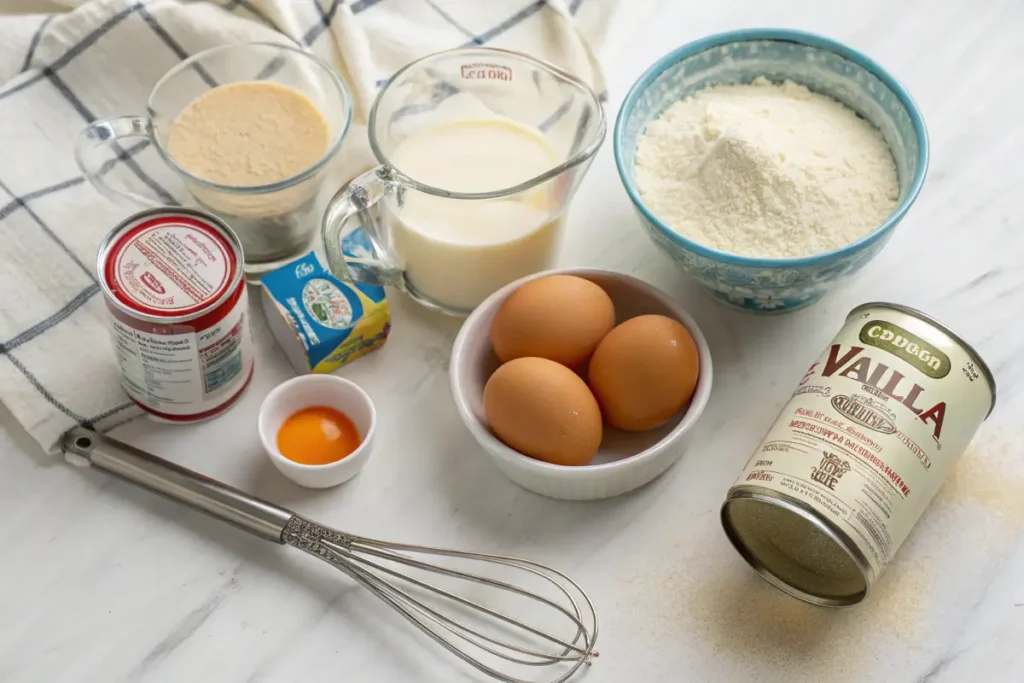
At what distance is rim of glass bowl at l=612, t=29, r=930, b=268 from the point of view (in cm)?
84

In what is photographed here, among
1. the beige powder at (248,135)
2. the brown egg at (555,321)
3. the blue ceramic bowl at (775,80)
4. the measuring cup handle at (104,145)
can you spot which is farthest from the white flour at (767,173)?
the measuring cup handle at (104,145)

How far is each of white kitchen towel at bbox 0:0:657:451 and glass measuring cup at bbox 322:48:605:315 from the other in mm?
129

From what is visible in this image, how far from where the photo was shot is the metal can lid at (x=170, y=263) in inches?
31.5

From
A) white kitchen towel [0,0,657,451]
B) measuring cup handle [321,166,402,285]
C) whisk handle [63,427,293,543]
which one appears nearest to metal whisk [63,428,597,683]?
whisk handle [63,427,293,543]

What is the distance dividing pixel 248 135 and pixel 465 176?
23cm

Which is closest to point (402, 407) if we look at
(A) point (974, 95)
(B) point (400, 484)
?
(B) point (400, 484)

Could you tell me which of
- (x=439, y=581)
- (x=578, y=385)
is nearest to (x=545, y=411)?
(x=578, y=385)

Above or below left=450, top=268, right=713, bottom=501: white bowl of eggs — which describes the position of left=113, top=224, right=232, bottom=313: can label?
above

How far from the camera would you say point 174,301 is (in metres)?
0.80

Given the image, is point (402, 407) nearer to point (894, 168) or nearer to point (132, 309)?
point (132, 309)

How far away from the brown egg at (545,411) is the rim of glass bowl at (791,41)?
0.16m

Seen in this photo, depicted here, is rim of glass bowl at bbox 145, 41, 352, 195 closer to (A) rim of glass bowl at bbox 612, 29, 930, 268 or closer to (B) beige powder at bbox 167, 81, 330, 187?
(B) beige powder at bbox 167, 81, 330, 187

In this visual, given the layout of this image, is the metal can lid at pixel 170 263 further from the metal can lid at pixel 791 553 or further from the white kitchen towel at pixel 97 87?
the metal can lid at pixel 791 553

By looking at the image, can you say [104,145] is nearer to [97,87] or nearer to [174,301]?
[97,87]
